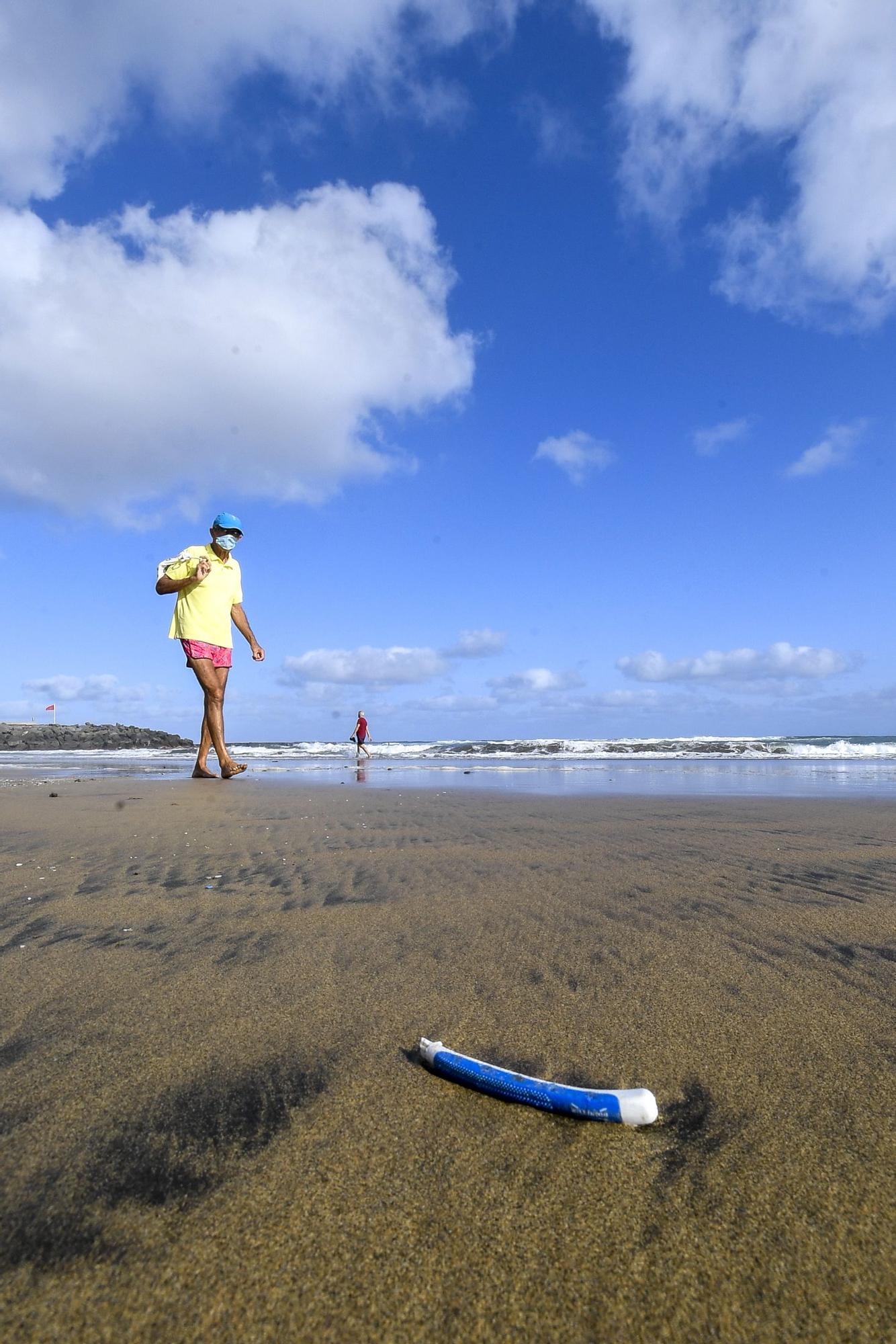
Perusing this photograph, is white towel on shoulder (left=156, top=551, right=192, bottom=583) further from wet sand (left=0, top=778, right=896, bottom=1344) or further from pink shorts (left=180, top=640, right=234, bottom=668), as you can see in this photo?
wet sand (left=0, top=778, right=896, bottom=1344)

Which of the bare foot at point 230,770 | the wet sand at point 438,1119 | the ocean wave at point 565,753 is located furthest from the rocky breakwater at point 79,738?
the wet sand at point 438,1119

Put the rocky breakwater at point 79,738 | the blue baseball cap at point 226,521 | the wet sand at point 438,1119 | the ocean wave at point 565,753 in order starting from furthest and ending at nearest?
the rocky breakwater at point 79,738
the ocean wave at point 565,753
the blue baseball cap at point 226,521
the wet sand at point 438,1119

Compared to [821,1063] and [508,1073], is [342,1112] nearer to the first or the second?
[508,1073]

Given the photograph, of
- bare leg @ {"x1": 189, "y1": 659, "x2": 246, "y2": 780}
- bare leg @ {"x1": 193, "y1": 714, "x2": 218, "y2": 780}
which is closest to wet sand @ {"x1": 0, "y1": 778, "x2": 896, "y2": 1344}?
bare leg @ {"x1": 189, "y1": 659, "x2": 246, "y2": 780}

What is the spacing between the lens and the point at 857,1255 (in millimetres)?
858

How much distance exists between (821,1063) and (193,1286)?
3.70 feet

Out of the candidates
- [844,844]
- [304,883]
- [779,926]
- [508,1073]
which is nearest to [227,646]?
[304,883]

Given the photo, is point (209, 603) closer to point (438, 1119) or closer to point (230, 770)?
point (230, 770)

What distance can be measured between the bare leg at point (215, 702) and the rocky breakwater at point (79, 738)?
2392 cm

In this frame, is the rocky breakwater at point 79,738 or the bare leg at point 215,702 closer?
the bare leg at point 215,702

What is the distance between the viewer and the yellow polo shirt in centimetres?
795

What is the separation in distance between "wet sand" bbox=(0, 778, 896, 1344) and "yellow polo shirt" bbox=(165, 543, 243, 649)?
565cm

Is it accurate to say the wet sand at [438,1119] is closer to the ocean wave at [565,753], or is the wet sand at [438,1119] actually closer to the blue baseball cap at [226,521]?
the blue baseball cap at [226,521]

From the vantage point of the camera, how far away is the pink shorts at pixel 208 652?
8.05 m
